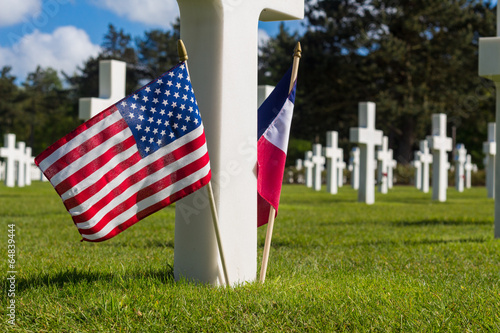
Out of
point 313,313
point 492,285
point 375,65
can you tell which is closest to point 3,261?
point 313,313

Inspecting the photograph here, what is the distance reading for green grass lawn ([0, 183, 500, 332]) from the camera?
3.17 metres

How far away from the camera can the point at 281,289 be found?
3861mm

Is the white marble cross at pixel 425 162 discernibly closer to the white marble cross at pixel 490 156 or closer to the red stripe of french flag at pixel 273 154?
the white marble cross at pixel 490 156

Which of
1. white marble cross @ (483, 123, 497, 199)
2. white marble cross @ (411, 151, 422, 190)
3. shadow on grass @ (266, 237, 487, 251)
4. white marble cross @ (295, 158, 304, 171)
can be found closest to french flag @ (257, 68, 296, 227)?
shadow on grass @ (266, 237, 487, 251)

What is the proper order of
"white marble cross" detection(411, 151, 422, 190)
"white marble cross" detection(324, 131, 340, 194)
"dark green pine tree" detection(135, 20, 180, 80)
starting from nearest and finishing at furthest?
"white marble cross" detection(324, 131, 340, 194) < "white marble cross" detection(411, 151, 422, 190) < "dark green pine tree" detection(135, 20, 180, 80)

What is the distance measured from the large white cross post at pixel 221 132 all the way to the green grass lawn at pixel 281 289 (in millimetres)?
257

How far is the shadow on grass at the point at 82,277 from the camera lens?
13.2 feet

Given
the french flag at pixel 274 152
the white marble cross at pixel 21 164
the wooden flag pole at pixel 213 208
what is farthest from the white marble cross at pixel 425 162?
the wooden flag pole at pixel 213 208

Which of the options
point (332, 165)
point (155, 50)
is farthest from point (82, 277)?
point (155, 50)

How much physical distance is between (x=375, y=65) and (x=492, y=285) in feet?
109

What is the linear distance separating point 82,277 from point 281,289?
1.47 metres

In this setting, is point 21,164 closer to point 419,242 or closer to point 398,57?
point 398,57

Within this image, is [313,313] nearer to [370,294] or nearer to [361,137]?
[370,294]

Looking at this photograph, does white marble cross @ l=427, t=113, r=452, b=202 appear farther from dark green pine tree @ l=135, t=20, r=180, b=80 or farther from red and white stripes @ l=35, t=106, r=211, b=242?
dark green pine tree @ l=135, t=20, r=180, b=80
